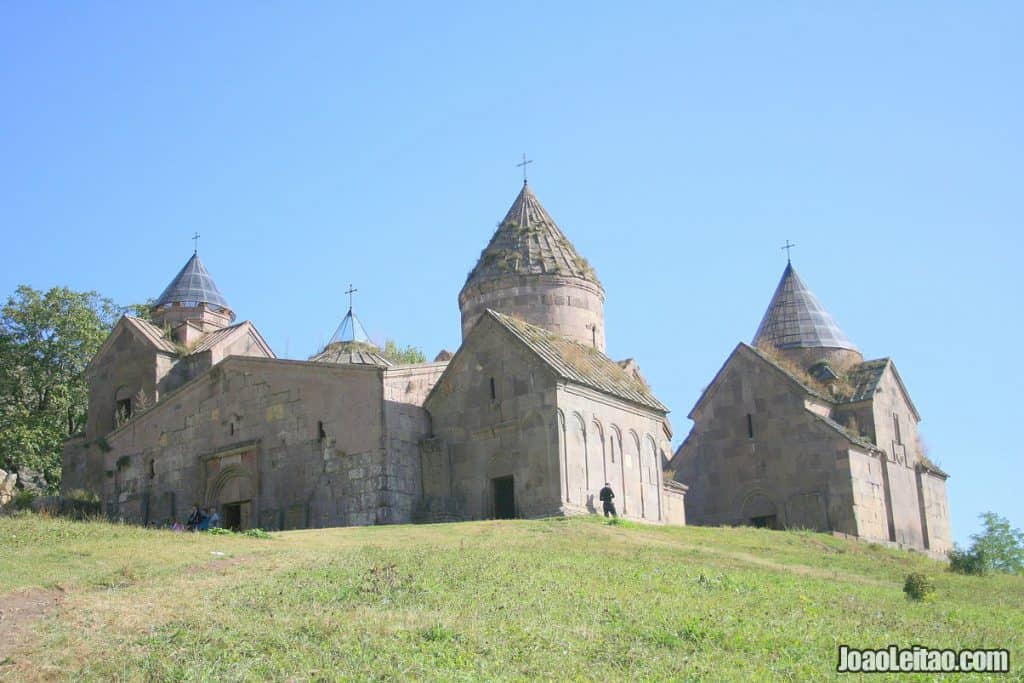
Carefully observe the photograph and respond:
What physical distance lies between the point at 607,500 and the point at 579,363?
132 inches

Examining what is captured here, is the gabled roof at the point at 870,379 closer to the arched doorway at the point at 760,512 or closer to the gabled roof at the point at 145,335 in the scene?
the arched doorway at the point at 760,512

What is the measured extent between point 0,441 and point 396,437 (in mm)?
16577

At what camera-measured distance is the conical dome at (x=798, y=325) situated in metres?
30.3

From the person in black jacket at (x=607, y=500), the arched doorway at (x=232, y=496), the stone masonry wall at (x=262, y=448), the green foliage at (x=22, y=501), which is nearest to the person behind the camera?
the person in black jacket at (x=607, y=500)

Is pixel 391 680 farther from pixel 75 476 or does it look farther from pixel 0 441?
pixel 0 441

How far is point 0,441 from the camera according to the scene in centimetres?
3544

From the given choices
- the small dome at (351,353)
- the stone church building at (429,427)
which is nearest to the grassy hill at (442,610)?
the stone church building at (429,427)

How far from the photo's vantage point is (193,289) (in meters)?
34.0

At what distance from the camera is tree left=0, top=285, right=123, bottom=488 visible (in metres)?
37.1

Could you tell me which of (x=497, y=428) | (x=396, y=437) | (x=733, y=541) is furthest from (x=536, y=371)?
(x=733, y=541)

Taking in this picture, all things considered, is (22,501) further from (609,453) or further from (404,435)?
(609,453)

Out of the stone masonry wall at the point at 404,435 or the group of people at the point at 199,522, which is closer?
the group of people at the point at 199,522

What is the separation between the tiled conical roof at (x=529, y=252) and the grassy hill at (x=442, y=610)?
1030 cm

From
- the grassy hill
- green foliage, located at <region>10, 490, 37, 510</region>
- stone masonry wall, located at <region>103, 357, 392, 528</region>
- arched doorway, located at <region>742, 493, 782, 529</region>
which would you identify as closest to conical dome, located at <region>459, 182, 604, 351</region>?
stone masonry wall, located at <region>103, 357, 392, 528</region>
